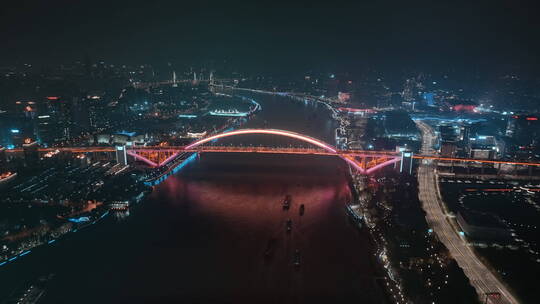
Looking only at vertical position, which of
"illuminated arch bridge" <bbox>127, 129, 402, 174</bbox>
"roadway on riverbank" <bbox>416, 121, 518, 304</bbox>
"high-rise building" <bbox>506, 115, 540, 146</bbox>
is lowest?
"roadway on riverbank" <bbox>416, 121, 518, 304</bbox>

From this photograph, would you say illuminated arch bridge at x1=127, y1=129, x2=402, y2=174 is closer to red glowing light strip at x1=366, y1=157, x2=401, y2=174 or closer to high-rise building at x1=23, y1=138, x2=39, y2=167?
red glowing light strip at x1=366, y1=157, x2=401, y2=174

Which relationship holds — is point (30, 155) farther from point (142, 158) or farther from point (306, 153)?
point (306, 153)

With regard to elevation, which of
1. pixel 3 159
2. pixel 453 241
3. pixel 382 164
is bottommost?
pixel 453 241

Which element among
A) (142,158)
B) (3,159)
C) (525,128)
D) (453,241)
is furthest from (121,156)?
(525,128)

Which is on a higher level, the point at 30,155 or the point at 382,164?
the point at 382,164

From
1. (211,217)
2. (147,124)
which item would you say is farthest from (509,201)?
(147,124)

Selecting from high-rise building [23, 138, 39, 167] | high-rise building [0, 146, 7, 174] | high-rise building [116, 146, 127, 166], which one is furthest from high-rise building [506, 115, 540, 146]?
high-rise building [0, 146, 7, 174]

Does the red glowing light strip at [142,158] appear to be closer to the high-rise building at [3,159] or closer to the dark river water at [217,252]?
the dark river water at [217,252]

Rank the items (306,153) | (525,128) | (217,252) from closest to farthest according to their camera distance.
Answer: (217,252), (306,153), (525,128)

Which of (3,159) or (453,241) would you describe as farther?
(3,159)
